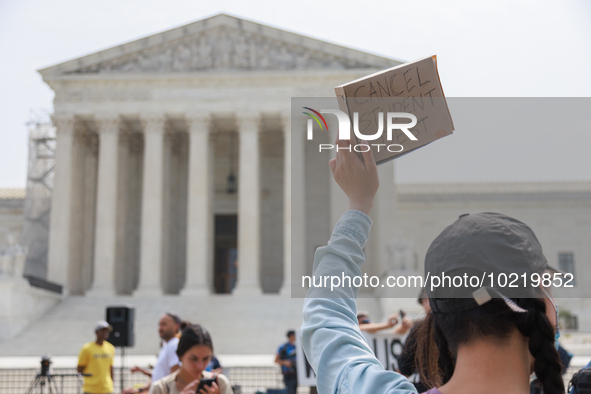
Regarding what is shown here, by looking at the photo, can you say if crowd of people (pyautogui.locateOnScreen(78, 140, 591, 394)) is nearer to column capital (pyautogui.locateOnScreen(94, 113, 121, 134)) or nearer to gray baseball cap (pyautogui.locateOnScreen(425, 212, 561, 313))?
gray baseball cap (pyautogui.locateOnScreen(425, 212, 561, 313))

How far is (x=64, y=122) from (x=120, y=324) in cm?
2559

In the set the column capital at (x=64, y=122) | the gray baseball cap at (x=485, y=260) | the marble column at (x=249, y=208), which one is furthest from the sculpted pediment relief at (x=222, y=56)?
the gray baseball cap at (x=485, y=260)

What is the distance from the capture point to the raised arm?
5.48 ft

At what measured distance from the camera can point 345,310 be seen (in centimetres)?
181

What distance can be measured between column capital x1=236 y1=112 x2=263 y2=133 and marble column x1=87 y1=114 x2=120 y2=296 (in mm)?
7138

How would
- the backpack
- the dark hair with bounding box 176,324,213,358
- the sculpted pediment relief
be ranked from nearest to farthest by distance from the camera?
1. the backpack
2. the dark hair with bounding box 176,324,213,358
3. the sculpted pediment relief

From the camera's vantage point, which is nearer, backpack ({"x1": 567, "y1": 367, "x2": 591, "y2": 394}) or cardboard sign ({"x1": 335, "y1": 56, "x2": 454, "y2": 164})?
cardboard sign ({"x1": 335, "y1": 56, "x2": 454, "y2": 164})

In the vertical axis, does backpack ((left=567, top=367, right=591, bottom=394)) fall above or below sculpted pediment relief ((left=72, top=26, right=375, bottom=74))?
below

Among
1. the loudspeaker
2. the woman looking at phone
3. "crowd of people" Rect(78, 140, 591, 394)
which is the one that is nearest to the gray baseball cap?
"crowd of people" Rect(78, 140, 591, 394)

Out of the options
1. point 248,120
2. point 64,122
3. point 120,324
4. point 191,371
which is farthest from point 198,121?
point 191,371

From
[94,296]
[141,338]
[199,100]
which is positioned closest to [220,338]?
[141,338]

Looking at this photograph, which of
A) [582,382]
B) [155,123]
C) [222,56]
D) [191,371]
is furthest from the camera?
[222,56]

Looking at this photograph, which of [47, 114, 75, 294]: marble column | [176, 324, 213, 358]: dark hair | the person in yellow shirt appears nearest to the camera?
[176, 324, 213, 358]: dark hair

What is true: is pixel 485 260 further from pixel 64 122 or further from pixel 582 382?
pixel 64 122
